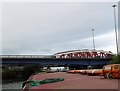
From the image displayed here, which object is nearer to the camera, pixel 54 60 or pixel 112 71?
pixel 112 71

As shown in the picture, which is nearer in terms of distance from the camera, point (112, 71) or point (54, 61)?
point (112, 71)

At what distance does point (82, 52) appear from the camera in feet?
354

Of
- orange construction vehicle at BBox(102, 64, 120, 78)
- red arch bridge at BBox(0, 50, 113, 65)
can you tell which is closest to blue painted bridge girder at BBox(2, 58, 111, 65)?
red arch bridge at BBox(0, 50, 113, 65)

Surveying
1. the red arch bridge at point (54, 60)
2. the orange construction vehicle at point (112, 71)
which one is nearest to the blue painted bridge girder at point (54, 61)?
the red arch bridge at point (54, 60)

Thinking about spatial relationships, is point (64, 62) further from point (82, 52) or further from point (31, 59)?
point (82, 52)

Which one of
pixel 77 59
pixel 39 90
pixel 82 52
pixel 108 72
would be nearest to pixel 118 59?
pixel 77 59

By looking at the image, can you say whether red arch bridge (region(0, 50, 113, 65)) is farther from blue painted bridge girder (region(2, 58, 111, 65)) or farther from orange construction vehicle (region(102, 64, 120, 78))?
orange construction vehicle (region(102, 64, 120, 78))

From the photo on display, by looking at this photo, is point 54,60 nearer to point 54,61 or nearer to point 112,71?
point 54,61

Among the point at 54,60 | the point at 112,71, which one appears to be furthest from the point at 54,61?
the point at 112,71

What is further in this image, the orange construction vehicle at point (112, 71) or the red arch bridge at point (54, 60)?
the red arch bridge at point (54, 60)

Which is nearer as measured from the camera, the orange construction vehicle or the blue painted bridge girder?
the orange construction vehicle

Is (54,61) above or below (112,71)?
above

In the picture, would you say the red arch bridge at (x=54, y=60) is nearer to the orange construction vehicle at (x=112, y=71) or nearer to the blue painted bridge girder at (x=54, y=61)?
the blue painted bridge girder at (x=54, y=61)

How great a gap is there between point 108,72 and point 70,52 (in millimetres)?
94530
